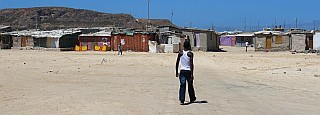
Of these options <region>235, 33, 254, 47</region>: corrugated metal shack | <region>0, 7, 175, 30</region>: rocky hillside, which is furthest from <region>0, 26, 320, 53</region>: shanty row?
<region>0, 7, 175, 30</region>: rocky hillside

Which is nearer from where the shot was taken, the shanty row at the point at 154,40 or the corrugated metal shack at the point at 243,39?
the shanty row at the point at 154,40

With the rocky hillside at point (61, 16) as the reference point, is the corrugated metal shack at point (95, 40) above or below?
below

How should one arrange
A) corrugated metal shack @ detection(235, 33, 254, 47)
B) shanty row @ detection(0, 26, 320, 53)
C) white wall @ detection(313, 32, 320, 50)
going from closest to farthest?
white wall @ detection(313, 32, 320, 50), shanty row @ detection(0, 26, 320, 53), corrugated metal shack @ detection(235, 33, 254, 47)

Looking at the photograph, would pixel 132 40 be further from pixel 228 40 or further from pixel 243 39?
pixel 228 40

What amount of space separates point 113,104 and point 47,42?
46.7 meters

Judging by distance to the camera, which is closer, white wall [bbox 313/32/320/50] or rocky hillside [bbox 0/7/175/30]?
white wall [bbox 313/32/320/50]

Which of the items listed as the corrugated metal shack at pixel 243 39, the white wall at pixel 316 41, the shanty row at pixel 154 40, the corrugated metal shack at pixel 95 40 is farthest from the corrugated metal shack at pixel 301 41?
the corrugated metal shack at pixel 243 39

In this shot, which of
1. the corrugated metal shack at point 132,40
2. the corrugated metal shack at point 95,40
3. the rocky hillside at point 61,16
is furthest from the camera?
the rocky hillside at point 61,16

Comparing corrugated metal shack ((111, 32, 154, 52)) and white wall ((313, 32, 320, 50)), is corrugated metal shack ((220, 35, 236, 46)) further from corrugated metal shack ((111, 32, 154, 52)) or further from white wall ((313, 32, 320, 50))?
corrugated metal shack ((111, 32, 154, 52))

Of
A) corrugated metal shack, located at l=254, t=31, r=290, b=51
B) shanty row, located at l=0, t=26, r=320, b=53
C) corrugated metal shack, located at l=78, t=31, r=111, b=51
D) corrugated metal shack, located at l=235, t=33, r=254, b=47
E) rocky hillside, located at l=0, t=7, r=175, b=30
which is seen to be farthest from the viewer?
rocky hillside, located at l=0, t=7, r=175, b=30

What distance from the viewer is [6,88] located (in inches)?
573

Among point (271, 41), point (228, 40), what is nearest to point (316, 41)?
point (271, 41)

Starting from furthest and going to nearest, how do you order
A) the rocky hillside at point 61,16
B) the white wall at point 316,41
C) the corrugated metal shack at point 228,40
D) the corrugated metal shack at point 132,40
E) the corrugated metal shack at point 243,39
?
1. the rocky hillside at point 61,16
2. the corrugated metal shack at point 228,40
3. the corrugated metal shack at point 243,39
4. the corrugated metal shack at point 132,40
5. the white wall at point 316,41

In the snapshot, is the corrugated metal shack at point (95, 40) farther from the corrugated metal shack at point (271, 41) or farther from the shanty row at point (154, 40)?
the corrugated metal shack at point (271, 41)
